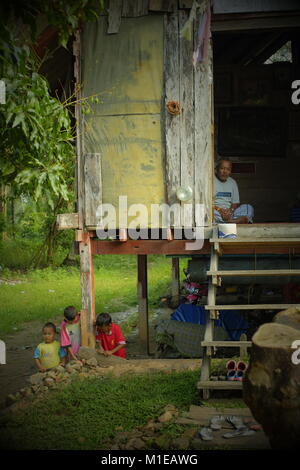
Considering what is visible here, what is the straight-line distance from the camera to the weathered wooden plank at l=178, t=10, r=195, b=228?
6.85 m

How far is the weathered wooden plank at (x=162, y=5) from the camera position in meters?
6.79

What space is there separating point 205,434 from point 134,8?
524 centimetres

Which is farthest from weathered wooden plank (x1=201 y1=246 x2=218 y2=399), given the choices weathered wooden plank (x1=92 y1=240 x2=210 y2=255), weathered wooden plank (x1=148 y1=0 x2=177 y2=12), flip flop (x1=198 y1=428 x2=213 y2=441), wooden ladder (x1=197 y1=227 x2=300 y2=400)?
weathered wooden plank (x1=148 y1=0 x2=177 y2=12)

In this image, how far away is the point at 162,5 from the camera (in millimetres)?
6793

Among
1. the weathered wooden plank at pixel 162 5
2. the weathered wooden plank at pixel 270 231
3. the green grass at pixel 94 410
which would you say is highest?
the weathered wooden plank at pixel 162 5

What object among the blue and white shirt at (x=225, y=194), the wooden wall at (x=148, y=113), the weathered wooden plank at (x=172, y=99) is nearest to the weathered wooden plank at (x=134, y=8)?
the wooden wall at (x=148, y=113)

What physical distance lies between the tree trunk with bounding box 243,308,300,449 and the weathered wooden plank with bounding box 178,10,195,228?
320 centimetres

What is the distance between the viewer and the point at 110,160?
7109mm

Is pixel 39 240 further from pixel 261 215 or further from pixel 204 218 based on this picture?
pixel 204 218

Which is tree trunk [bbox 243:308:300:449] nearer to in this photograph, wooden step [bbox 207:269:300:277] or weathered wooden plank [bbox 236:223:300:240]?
wooden step [bbox 207:269:300:277]

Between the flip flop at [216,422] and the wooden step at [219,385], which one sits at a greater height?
the wooden step at [219,385]

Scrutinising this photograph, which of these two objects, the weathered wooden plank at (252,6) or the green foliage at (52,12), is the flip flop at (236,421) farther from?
the weathered wooden plank at (252,6)

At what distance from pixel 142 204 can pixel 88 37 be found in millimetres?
2315

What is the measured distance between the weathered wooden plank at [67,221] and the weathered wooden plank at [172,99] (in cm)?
131
